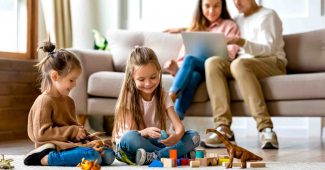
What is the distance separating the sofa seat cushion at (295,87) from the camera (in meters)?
2.82

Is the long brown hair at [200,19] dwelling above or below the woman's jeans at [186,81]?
above

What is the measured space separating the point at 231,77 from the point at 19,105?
1.48 meters

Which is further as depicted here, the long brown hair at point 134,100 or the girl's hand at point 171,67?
the girl's hand at point 171,67

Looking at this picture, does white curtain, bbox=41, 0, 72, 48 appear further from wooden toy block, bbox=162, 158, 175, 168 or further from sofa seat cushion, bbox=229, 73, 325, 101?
wooden toy block, bbox=162, 158, 175, 168

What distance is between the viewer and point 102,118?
4.33 m

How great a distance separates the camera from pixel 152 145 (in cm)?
196

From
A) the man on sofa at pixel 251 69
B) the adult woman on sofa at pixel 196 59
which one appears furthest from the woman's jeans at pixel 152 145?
the adult woman on sofa at pixel 196 59

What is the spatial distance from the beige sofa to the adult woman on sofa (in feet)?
0.21

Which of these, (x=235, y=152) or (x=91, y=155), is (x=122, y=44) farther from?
(x=235, y=152)

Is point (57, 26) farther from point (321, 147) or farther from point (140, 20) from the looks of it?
point (321, 147)

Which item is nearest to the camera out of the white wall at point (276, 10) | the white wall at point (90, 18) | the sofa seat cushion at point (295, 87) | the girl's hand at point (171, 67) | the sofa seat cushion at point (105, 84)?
the sofa seat cushion at point (295, 87)

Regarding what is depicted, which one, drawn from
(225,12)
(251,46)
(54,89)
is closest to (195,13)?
(225,12)

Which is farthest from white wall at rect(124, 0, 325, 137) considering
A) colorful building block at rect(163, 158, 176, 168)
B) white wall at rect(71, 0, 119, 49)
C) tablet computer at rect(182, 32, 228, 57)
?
colorful building block at rect(163, 158, 176, 168)

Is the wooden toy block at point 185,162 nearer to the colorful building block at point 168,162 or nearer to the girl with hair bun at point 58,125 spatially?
the colorful building block at point 168,162
